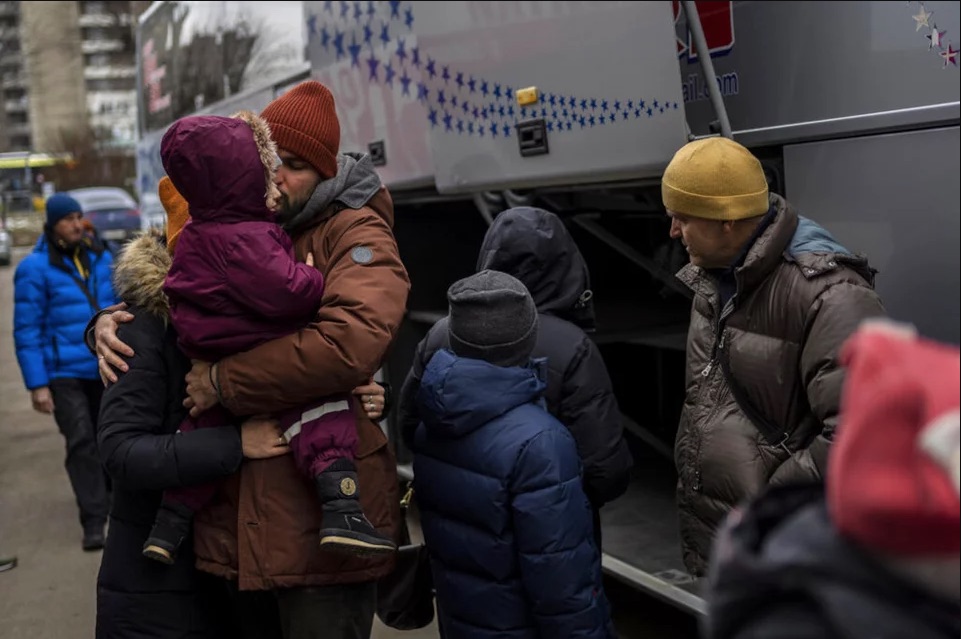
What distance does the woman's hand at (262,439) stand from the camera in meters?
2.49

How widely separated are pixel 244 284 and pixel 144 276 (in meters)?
0.40

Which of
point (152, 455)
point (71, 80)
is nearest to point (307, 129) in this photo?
point (152, 455)

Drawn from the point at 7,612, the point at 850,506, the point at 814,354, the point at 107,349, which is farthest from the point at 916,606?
the point at 7,612

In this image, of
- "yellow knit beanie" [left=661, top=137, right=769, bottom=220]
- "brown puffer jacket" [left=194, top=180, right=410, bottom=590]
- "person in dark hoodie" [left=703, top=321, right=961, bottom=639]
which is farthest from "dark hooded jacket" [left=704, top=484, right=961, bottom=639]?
"yellow knit beanie" [left=661, top=137, right=769, bottom=220]

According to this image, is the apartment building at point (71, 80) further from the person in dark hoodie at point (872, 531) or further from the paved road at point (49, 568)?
the person in dark hoodie at point (872, 531)

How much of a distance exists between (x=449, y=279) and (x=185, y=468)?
3.85 metres

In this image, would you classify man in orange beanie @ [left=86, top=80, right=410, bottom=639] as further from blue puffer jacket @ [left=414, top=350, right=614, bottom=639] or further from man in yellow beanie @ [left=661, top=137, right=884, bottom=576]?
man in yellow beanie @ [left=661, top=137, right=884, bottom=576]

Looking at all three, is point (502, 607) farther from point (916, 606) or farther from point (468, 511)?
point (916, 606)

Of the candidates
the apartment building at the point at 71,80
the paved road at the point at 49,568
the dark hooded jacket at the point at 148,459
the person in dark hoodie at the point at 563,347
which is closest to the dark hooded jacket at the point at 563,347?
the person in dark hoodie at the point at 563,347

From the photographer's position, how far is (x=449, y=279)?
6.25m

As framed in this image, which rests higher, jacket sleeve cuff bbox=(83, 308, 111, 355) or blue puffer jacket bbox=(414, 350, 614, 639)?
jacket sleeve cuff bbox=(83, 308, 111, 355)

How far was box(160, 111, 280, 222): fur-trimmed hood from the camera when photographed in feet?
7.70

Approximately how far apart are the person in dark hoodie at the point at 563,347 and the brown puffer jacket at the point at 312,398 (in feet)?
2.43

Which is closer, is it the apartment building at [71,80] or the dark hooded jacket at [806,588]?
the dark hooded jacket at [806,588]
